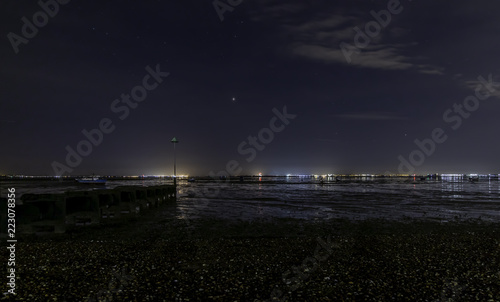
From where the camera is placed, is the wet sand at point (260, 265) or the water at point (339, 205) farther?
the water at point (339, 205)

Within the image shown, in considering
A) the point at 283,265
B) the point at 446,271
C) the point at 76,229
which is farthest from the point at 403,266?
the point at 76,229

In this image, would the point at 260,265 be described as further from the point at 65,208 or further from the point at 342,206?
the point at 342,206

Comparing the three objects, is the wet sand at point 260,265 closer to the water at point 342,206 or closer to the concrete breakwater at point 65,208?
the concrete breakwater at point 65,208

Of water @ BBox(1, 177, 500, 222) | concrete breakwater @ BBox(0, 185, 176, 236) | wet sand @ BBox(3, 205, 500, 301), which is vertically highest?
concrete breakwater @ BBox(0, 185, 176, 236)

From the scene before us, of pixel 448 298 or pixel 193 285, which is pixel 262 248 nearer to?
pixel 193 285

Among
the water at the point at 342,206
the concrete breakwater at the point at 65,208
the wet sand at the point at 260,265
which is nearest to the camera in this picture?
the wet sand at the point at 260,265

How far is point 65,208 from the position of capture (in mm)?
13367

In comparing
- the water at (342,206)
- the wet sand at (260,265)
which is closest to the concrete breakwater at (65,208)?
the wet sand at (260,265)

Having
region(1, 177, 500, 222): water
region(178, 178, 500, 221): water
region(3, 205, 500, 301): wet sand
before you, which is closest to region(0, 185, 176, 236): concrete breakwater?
region(3, 205, 500, 301): wet sand

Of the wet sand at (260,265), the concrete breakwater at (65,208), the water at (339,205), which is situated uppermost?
the concrete breakwater at (65,208)

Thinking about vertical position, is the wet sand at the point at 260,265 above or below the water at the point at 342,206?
above

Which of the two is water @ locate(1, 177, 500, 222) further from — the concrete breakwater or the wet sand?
the wet sand

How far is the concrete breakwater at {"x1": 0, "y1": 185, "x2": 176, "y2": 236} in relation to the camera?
12477 mm

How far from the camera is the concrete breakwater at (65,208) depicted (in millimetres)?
12477
